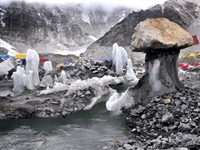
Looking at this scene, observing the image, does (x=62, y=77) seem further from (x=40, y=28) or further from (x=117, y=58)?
(x=40, y=28)

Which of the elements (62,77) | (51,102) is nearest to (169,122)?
(51,102)

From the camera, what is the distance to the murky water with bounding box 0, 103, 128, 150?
6469 millimetres

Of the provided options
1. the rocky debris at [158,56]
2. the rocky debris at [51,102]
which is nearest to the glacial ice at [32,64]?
the rocky debris at [51,102]

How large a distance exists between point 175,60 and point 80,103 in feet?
15.1

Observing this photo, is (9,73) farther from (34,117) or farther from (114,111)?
(114,111)

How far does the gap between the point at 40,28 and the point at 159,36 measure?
8346 cm

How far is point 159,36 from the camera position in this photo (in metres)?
8.72

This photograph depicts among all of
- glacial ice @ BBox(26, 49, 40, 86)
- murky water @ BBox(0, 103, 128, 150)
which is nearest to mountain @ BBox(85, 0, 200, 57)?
glacial ice @ BBox(26, 49, 40, 86)

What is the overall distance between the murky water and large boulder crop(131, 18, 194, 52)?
300cm

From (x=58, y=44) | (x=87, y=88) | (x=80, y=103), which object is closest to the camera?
(x=80, y=103)

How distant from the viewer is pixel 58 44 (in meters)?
88.2

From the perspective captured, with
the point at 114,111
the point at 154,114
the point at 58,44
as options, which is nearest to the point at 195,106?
the point at 154,114

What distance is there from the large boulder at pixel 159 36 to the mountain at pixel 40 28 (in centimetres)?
7289

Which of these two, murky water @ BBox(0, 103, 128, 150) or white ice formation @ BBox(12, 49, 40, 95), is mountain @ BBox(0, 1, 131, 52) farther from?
murky water @ BBox(0, 103, 128, 150)
